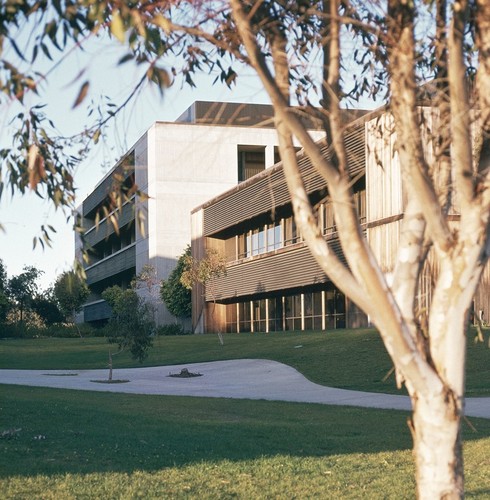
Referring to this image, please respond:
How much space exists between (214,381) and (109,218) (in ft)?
75.5

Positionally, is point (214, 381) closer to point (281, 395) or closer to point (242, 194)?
point (281, 395)

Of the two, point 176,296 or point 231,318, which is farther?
point 176,296

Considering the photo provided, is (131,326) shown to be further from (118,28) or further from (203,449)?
(118,28)

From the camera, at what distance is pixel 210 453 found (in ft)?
37.3

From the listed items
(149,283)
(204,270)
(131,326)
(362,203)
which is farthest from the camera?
(149,283)

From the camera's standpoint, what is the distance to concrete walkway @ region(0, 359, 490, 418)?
1981 cm

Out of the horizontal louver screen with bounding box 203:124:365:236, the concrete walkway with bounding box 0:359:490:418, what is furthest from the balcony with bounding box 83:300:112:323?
the concrete walkway with bounding box 0:359:490:418

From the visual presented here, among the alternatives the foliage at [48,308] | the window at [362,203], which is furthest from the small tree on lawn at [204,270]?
the foliage at [48,308]

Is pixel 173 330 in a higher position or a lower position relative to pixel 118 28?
lower

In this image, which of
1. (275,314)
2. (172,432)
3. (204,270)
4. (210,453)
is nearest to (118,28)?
(210,453)

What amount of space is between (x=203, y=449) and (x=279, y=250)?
3395cm

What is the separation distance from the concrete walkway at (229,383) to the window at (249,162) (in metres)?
31.5

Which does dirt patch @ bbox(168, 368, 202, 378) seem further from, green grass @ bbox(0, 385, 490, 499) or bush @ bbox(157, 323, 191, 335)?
bush @ bbox(157, 323, 191, 335)

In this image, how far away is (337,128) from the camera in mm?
5211
